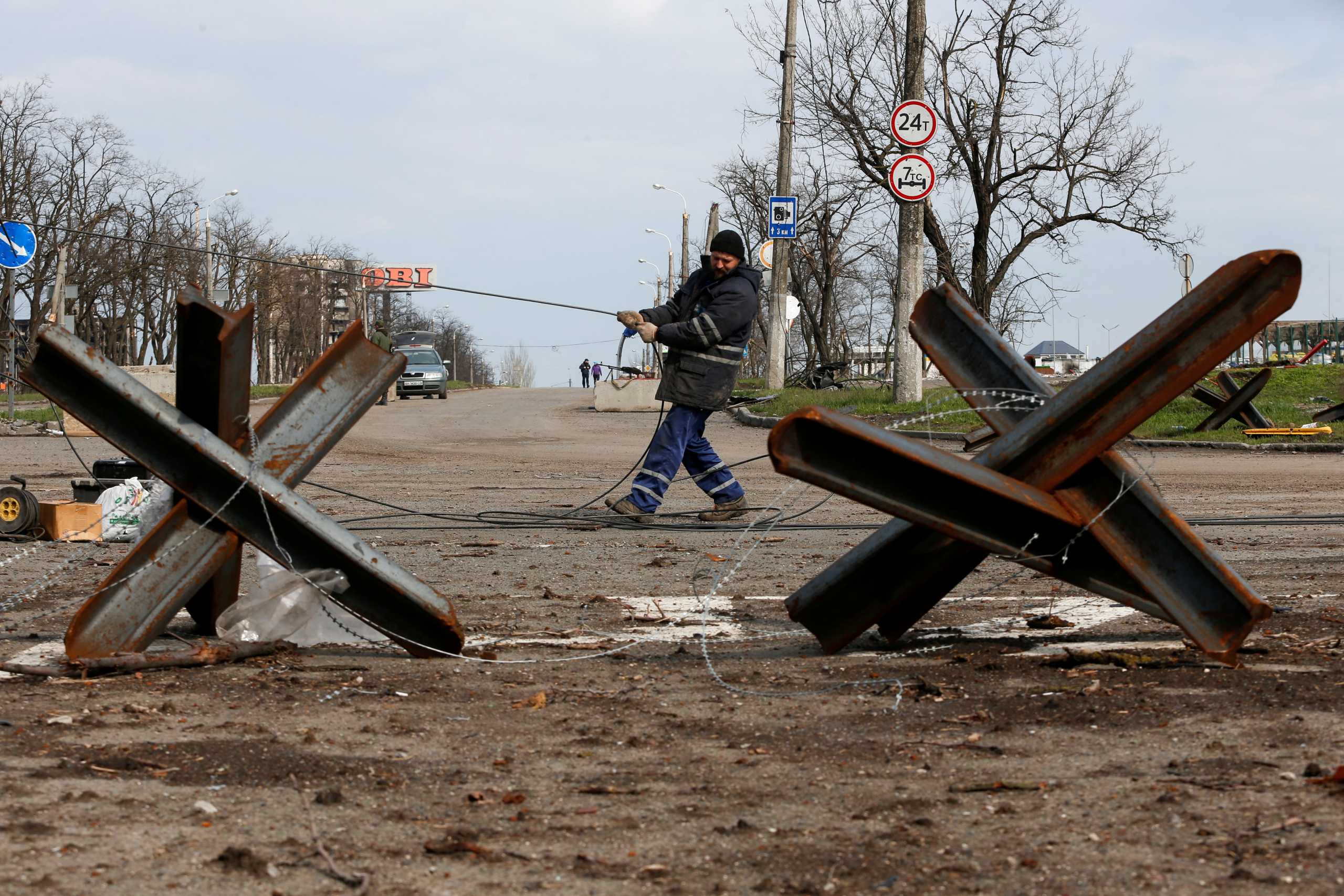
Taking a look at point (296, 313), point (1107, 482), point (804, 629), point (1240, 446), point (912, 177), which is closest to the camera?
point (1107, 482)

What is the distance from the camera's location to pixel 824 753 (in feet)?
11.1

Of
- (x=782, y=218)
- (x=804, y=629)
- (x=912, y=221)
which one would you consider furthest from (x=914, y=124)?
(x=804, y=629)

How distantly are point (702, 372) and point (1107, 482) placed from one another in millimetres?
5243

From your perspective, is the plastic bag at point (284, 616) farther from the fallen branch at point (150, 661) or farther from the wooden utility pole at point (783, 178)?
the wooden utility pole at point (783, 178)

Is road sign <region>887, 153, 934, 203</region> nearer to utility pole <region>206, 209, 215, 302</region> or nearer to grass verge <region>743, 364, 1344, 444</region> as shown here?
grass verge <region>743, 364, 1344, 444</region>

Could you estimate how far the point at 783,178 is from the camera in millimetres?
30328

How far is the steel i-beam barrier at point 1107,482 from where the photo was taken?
386 cm

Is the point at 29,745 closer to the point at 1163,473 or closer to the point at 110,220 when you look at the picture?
the point at 1163,473

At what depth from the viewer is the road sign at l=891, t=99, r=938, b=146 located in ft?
56.5

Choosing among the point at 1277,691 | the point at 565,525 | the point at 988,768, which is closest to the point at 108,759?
the point at 988,768

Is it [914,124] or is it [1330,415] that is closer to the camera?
[914,124]

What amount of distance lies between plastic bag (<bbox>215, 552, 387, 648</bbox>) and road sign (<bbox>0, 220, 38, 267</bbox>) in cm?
1235

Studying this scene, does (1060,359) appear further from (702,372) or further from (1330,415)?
(702,372)

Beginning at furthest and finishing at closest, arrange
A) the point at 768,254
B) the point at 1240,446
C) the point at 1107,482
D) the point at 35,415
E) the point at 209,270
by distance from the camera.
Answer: the point at 209,270, the point at 768,254, the point at 35,415, the point at 1240,446, the point at 1107,482
